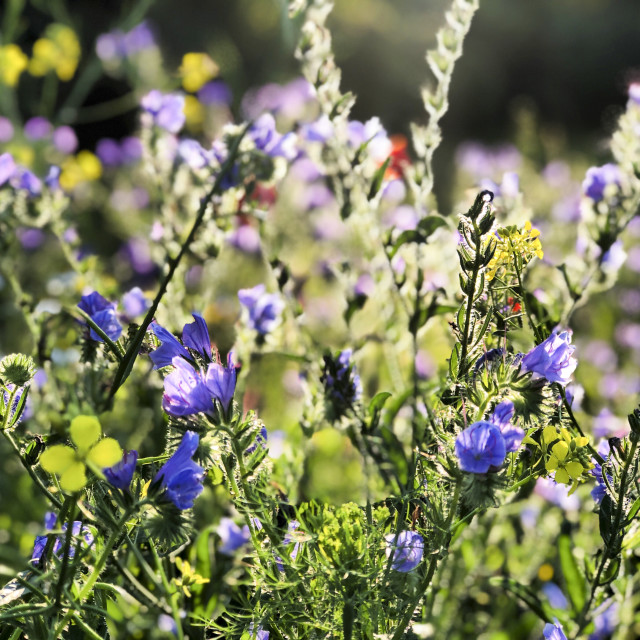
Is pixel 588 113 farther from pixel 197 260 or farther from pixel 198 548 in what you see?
pixel 198 548

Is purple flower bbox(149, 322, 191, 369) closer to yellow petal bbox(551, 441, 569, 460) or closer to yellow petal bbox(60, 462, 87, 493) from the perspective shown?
yellow petal bbox(60, 462, 87, 493)

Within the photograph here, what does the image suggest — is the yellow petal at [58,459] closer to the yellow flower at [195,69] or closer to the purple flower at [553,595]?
the purple flower at [553,595]

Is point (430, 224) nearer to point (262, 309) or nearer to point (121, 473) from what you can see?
point (262, 309)

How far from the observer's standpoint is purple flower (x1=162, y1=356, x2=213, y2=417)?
1.70 ft

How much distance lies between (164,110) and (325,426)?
484 mm

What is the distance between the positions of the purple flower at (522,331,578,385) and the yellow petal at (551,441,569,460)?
4cm

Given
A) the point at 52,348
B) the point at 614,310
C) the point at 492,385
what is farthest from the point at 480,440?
the point at 614,310

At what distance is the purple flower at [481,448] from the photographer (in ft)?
1.56

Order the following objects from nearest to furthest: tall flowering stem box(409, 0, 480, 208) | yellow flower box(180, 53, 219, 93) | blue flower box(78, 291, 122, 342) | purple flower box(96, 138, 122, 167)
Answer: blue flower box(78, 291, 122, 342) → tall flowering stem box(409, 0, 480, 208) → yellow flower box(180, 53, 219, 93) → purple flower box(96, 138, 122, 167)

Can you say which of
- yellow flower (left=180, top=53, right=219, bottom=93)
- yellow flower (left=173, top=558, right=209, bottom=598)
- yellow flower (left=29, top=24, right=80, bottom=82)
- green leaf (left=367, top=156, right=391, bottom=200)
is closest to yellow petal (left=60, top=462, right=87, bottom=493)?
yellow flower (left=173, top=558, right=209, bottom=598)

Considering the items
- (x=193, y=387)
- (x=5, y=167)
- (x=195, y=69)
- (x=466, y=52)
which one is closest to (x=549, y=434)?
(x=193, y=387)

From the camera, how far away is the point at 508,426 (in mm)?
502

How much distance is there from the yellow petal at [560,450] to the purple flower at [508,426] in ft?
0.13

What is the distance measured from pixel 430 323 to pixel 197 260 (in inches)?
12.2
